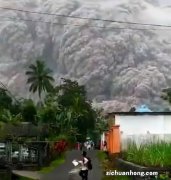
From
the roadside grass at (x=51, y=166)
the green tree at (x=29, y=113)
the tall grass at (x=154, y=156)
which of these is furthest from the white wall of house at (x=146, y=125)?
the green tree at (x=29, y=113)

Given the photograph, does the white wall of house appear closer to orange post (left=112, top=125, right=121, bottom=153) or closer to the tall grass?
orange post (left=112, top=125, right=121, bottom=153)

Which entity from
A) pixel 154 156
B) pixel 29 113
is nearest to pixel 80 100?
pixel 29 113

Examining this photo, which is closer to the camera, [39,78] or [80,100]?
[80,100]

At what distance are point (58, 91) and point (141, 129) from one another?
204 ft

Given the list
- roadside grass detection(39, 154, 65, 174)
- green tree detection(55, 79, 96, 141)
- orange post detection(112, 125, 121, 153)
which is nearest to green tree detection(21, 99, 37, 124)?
roadside grass detection(39, 154, 65, 174)

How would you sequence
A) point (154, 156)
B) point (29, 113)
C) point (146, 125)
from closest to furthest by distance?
point (154, 156), point (146, 125), point (29, 113)

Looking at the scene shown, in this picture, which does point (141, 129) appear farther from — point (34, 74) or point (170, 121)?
point (34, 74)

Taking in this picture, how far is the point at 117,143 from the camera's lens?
3631cm

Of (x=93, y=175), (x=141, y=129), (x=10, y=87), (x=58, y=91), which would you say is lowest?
(x=93, y=175)

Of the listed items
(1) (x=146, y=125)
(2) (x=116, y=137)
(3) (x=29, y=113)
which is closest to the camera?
(1) (x=146, y=125)

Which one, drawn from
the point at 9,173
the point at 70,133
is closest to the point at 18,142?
the point at 9,173

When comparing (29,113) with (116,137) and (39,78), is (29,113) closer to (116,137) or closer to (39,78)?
(116,137)

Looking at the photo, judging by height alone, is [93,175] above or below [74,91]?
below

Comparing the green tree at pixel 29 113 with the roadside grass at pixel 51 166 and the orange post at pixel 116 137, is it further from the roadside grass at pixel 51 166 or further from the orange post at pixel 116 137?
the orange post at pixel 116 137
